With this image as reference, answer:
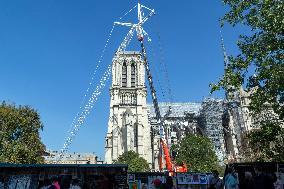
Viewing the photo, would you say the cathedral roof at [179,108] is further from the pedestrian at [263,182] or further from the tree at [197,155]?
the pedestrian at [263,182]

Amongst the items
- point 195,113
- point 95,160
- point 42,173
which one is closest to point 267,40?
point 42,173

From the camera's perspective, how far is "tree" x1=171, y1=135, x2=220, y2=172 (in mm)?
72500

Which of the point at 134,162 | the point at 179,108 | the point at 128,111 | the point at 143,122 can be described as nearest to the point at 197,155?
the point at 134,162

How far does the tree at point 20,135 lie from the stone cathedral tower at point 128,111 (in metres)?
51.5

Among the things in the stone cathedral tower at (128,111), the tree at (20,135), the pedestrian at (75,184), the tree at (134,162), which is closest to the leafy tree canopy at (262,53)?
the pedestrian at (75,184)

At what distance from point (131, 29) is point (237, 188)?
88.0 meters

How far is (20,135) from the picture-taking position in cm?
4984

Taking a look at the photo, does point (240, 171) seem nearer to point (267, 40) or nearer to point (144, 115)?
point (267, 40)

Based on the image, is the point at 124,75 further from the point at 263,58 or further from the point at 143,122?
the point at 263,58

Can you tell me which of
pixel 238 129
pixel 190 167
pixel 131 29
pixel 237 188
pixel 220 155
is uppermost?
pixel 131 29

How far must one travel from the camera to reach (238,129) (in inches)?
3720

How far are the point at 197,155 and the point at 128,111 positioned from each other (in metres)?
38.7

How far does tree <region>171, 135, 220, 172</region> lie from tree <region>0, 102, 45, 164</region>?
111ft

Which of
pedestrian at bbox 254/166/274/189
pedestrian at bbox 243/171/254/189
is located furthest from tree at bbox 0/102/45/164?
pedestrian at bbox 254/166/274/189
